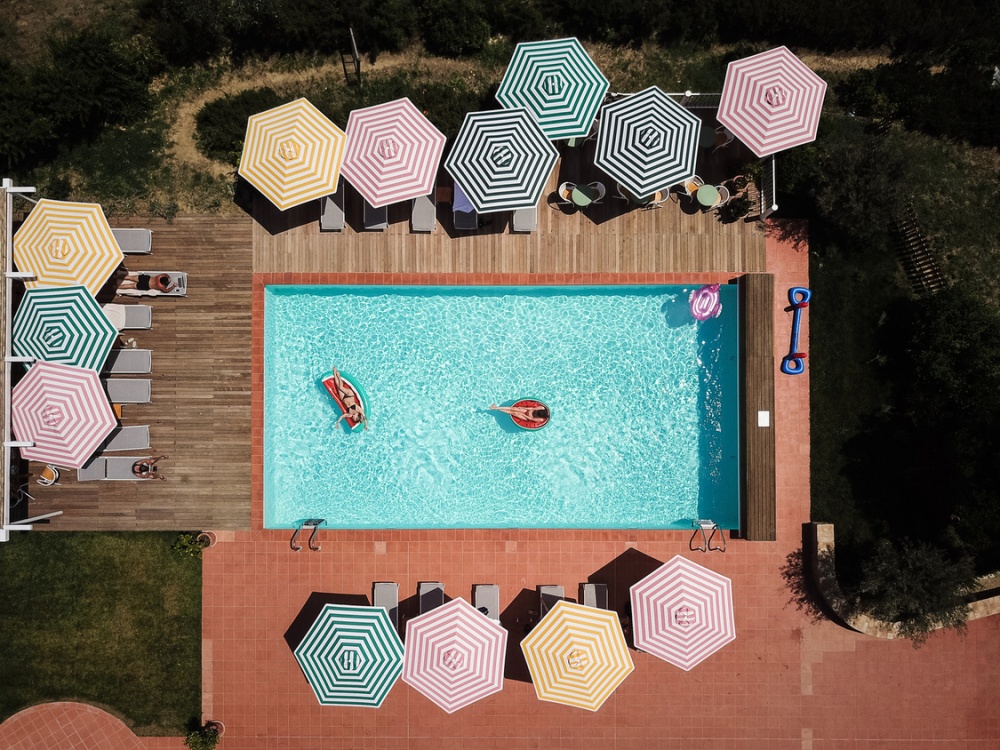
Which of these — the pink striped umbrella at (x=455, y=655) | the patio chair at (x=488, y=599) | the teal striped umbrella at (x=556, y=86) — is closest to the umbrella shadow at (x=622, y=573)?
the patio chair at (x=488, y=599)

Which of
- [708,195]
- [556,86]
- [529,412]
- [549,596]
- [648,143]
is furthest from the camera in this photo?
[529,412]

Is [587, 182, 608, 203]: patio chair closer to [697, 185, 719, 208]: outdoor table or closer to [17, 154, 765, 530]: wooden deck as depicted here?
[17, 154, 765, 530]: wooden deck

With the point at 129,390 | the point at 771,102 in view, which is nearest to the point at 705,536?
the point at 771,102

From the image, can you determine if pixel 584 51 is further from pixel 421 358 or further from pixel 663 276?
pixel 421 358

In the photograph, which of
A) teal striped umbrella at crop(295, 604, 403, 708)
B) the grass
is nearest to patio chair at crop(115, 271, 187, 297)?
the grass

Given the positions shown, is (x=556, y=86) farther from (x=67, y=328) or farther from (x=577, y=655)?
(x=577, y=655)
